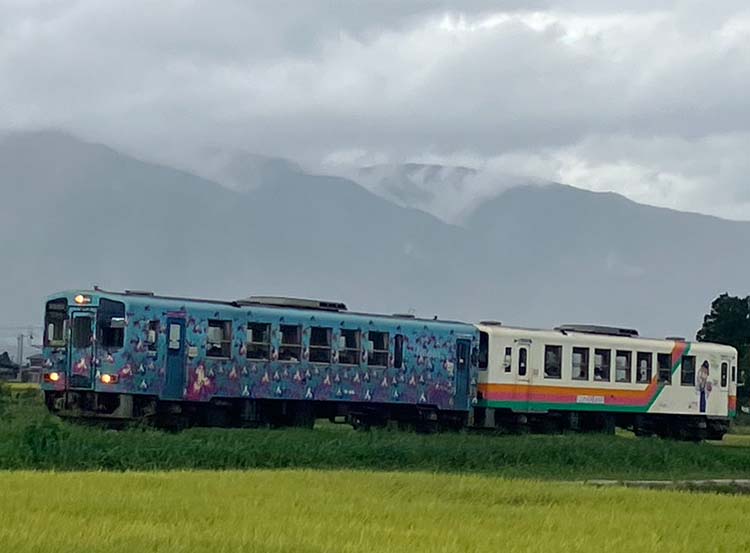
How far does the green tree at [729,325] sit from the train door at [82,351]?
3597 centimetres

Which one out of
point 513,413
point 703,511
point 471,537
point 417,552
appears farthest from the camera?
point 513,413

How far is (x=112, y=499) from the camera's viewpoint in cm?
1580

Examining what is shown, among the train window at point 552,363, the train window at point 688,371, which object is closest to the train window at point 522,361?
the train window at point 552,363

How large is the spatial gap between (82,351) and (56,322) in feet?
4.12

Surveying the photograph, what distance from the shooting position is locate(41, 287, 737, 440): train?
95.6 ft

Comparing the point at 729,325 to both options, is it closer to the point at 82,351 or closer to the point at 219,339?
the point at 219,339

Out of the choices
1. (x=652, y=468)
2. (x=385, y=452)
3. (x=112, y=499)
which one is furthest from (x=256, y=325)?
(x=112, y=499)

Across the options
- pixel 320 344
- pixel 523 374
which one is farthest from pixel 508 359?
pixel 320 344

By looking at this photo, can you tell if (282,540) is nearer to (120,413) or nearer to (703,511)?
(703,511)

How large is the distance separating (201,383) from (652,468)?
9.01 meters

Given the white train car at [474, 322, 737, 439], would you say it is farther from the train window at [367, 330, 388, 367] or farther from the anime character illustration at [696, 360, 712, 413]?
the train window at [367, 330, 388, 367]

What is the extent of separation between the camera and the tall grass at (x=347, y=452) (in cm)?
2206

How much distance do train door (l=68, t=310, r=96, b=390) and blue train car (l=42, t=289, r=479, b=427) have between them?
0.8 inches

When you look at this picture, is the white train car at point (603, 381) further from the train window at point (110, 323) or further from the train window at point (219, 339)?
the train window at point (110, 323)
